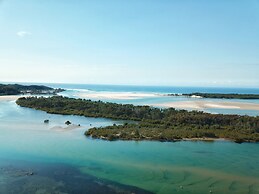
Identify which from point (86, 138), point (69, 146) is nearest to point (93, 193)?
point (69, 146)

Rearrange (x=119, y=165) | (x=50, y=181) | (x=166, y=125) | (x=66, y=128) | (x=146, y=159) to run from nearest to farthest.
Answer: (x=50, y=181), (x=119, y=165), (x=146, y=159), (x=66, y=128), (x=166, y=125)

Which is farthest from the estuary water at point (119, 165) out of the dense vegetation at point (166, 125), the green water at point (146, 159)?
the dense vegetation at point (166, 125)

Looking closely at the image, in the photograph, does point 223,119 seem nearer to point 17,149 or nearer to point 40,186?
point 17,149

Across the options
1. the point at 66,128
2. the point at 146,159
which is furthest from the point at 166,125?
the point at 146,159

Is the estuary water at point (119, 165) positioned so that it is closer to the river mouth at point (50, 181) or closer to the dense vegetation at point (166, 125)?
the river mouth at point (50, 181)

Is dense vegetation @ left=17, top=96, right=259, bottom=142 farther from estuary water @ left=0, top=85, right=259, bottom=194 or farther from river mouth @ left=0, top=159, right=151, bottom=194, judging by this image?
river mouth @ left=0, top=159, right=151, bottom=194

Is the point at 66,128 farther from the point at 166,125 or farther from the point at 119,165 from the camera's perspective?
the point at 119,165

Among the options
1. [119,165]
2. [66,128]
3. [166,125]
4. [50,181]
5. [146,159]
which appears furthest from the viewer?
[166,125]

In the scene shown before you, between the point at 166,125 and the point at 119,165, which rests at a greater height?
the point at 166,125
